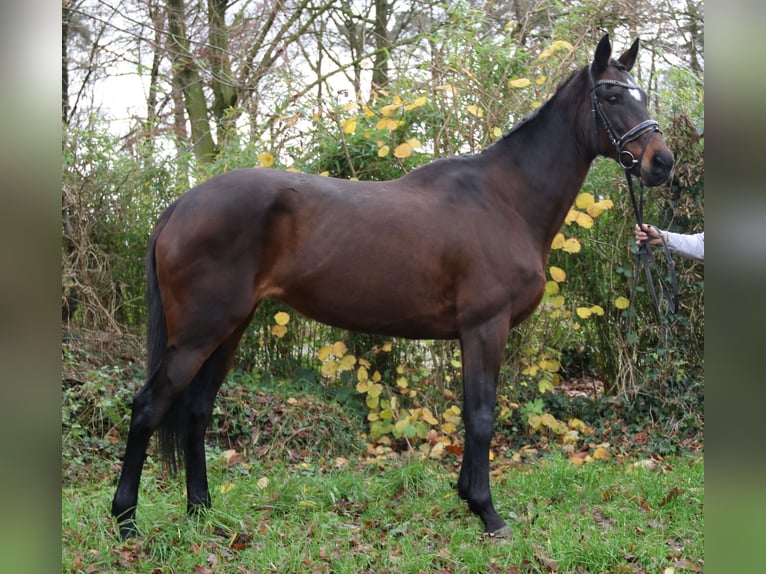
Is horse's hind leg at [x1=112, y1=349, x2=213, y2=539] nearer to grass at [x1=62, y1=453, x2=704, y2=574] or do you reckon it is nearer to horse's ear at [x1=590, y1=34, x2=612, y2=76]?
grass at [x1=62, y1=453, x2=704, y2=574]

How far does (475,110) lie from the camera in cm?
511

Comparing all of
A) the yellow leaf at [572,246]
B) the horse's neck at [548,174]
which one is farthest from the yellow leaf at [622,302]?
the horse's neck at [548,174]

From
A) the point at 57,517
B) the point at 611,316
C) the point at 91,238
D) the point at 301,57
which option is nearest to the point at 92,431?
the point at 91,238

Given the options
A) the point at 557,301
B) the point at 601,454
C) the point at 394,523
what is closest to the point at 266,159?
the point at 557,301

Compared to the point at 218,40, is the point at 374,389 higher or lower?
lower

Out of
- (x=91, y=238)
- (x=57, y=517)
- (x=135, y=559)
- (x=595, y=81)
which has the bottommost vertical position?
(x=135, y=559)

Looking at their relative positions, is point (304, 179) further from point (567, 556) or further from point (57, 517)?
point (57, 517)

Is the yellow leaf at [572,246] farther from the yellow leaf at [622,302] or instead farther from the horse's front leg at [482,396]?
the horse's front leg at [482,396]

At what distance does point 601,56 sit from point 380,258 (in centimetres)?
159

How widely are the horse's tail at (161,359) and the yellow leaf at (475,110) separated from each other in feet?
8.46

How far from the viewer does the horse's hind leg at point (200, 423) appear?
361 cm

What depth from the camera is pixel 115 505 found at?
3.33m

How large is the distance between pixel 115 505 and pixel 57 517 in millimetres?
2979

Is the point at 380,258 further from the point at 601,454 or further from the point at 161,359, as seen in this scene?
the point at 601,454
